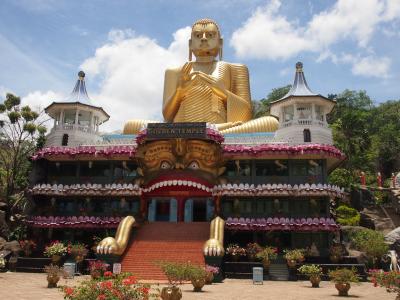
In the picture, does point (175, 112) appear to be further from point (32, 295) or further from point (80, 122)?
point (32, 295)

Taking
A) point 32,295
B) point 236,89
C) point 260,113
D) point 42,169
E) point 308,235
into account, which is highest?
point 260,113

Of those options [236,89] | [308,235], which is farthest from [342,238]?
[236,89]

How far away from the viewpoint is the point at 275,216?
88.1ft

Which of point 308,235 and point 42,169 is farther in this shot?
point 42,169

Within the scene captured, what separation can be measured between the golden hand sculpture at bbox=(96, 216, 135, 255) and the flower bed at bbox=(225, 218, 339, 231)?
19.6 feet

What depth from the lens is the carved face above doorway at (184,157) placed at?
2788 cm

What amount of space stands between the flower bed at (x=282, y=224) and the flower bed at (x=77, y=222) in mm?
7763

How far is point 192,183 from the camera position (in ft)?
91.0

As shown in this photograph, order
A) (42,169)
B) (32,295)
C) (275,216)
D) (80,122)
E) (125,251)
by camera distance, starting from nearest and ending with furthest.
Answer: (32,295)
(125,251)
(275,216)
(42,169)
(80,122)

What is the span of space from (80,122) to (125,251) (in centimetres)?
1422

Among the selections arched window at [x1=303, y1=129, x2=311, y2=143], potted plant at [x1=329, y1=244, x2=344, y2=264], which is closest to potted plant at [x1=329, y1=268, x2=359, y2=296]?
potted plant at [x1=329, y1=244, x2=344, y2=264]

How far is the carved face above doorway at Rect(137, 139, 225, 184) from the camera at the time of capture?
27875 mm

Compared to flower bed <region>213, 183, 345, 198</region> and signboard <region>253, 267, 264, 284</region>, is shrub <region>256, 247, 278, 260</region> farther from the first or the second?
flower bed <region>213, 183, 345, 198</region>

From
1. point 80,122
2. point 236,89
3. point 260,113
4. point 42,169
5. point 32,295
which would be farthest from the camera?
point 260,113
